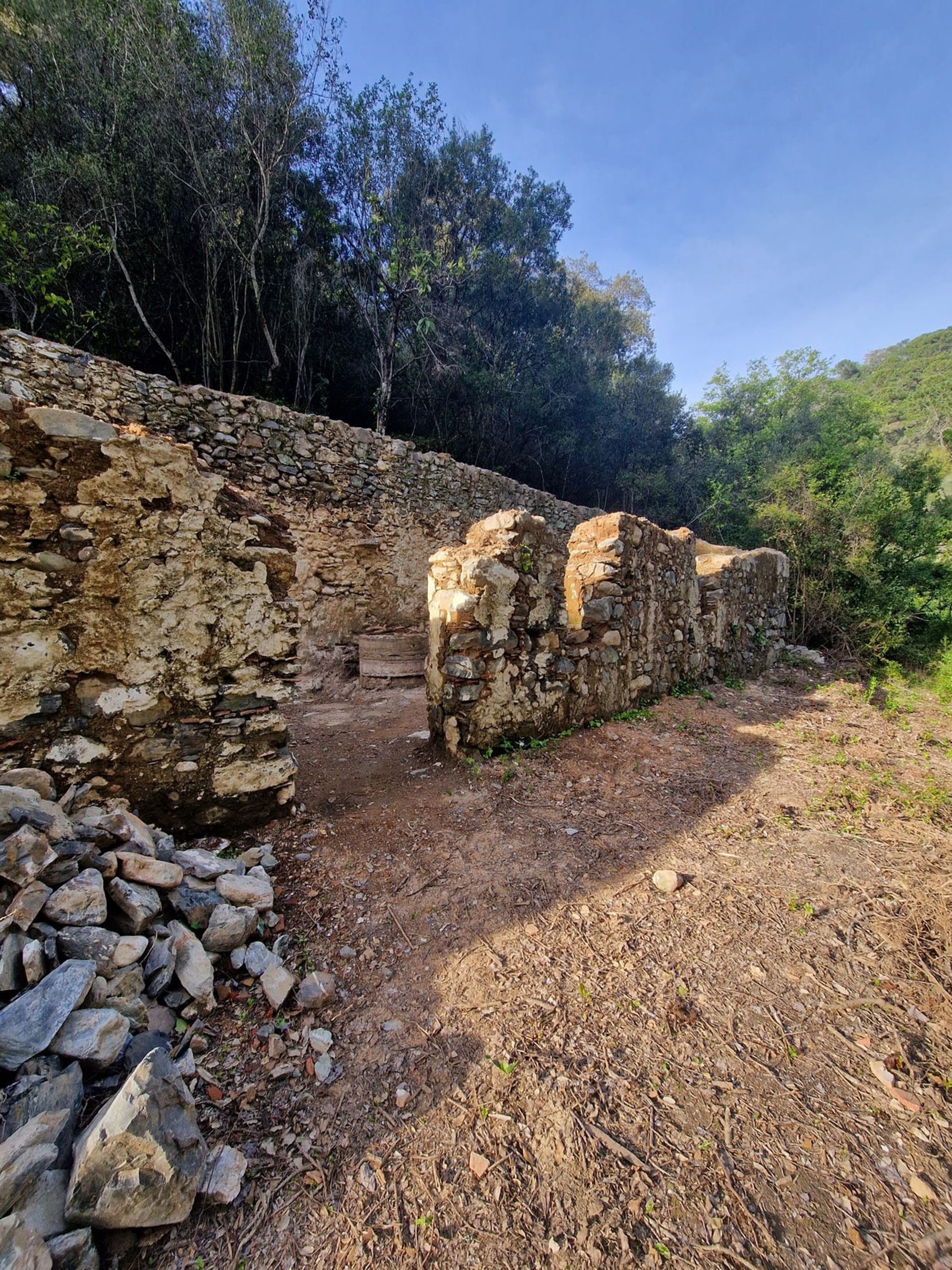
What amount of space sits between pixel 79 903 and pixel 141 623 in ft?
4.41

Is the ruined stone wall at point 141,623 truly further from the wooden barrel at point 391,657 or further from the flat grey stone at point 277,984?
the wooden barrel at point 391,657

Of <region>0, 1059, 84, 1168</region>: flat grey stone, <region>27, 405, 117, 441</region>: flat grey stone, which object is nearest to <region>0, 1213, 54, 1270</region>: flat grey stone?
<region>0, 1059, 84, 1168</region>: flat grey stone

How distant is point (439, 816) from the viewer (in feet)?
10.3

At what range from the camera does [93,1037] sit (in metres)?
1.33

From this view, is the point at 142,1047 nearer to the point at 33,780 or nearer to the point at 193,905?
the point at 193,905

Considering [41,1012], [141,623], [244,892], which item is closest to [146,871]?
[244,892]

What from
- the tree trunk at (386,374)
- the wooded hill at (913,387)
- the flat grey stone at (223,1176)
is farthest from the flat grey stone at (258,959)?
the wooded hill at (913,387)

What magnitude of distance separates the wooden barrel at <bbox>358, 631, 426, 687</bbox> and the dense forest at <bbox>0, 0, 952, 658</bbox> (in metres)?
5.14

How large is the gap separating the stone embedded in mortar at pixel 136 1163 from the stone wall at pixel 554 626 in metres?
2.78

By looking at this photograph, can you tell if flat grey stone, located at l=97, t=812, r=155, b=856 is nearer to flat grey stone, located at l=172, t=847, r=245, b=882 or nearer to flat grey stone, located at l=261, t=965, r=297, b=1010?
flat grey stone, located at l=172, t=847, r=245, b=882

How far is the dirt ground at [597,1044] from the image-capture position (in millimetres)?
1175

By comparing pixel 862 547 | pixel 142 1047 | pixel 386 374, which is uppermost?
pixel 386 374

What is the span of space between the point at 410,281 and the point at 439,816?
10.3 m

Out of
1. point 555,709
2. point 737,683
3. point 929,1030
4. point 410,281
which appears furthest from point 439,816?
point 410,281
